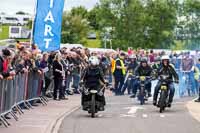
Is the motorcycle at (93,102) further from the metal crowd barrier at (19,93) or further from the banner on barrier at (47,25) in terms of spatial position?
the banner on barrier at (47,25)

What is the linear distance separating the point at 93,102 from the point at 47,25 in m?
5.49

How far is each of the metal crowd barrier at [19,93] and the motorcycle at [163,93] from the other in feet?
13.4

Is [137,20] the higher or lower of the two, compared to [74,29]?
higher

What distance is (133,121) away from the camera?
17484mm

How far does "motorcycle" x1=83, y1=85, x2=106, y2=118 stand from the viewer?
1872 centimetres

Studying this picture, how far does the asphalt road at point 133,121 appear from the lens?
15.5 metres

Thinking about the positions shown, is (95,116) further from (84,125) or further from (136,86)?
(136,86)

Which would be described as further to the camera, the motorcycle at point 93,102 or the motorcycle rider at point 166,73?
the motorcycle rider at point 166,73

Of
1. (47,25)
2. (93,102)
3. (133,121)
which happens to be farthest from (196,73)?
(133,121)

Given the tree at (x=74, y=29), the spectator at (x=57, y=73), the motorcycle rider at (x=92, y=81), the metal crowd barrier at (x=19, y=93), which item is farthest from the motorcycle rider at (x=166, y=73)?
the tree at (x=74, y=29)

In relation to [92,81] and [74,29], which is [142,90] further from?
[74,29]

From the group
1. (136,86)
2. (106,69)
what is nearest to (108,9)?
(106,69)

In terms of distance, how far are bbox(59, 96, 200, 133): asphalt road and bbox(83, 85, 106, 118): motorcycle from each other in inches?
9.3

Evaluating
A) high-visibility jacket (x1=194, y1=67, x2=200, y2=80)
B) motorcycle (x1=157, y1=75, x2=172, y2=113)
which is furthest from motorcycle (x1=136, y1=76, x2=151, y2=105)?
high-visibility jacket (x1=194, y1=67, x2=200, y2=80)
